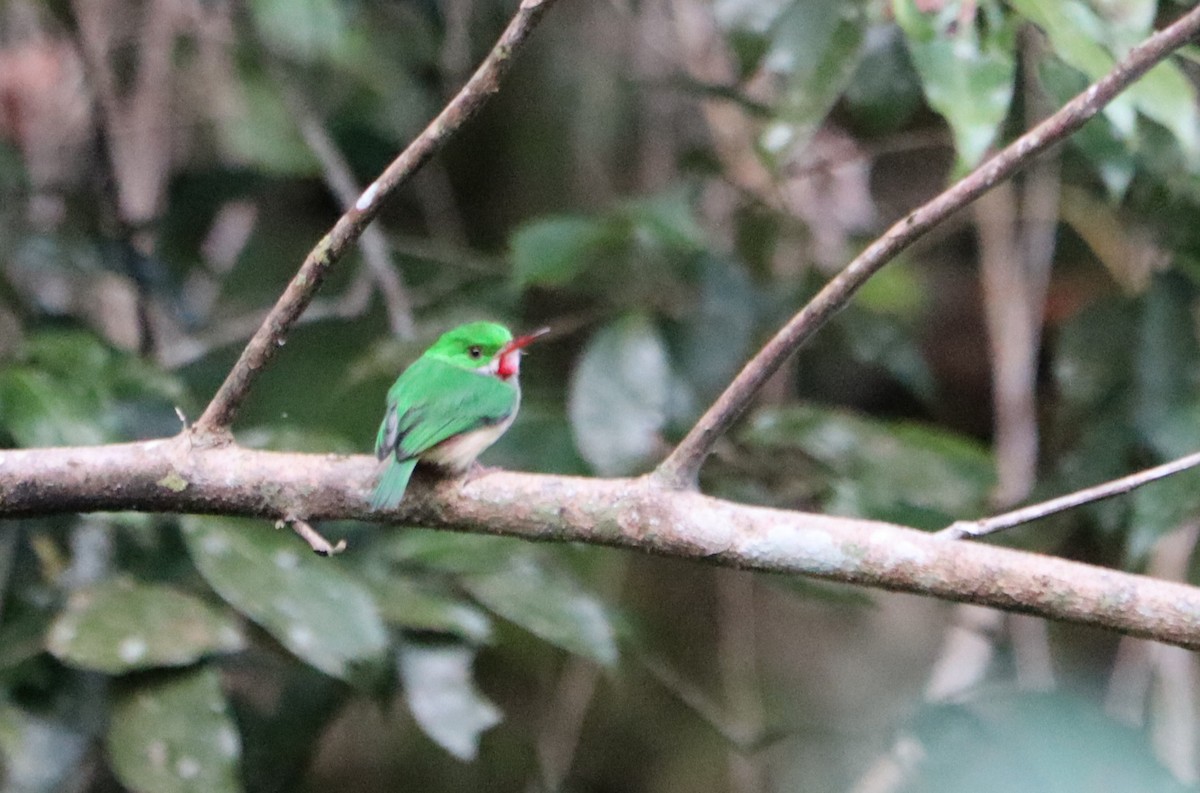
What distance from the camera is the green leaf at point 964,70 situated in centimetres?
206

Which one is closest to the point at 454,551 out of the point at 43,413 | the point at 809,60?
the point at 43,413

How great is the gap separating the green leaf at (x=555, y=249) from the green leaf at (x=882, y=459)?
22.4 inches

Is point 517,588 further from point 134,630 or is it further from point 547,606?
point 134,630

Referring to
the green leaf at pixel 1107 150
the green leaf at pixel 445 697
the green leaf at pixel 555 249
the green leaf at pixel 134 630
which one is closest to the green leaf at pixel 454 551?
the green leaf at pixel 445 697

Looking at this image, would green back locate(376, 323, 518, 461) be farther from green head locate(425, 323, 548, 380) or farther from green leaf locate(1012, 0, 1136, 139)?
green leaf locate(1012, 0, 1136, 139)

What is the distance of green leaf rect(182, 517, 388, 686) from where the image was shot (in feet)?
7.53

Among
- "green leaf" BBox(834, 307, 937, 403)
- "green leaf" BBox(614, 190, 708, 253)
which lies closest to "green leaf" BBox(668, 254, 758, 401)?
"green leaf" BBox(614, 190, 708, 253)

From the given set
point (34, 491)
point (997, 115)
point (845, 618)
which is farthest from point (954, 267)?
point (34, 491)

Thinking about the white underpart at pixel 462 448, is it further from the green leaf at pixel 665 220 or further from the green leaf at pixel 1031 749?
the green leaf at pixel 1031 749

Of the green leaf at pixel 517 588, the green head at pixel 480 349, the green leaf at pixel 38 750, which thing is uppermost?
the green head at pixel 480 349

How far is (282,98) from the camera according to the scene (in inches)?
168

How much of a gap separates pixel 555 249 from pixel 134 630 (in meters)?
1.22

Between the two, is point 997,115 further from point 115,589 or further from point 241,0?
point 241,0

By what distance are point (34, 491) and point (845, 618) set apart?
11.2 ft
